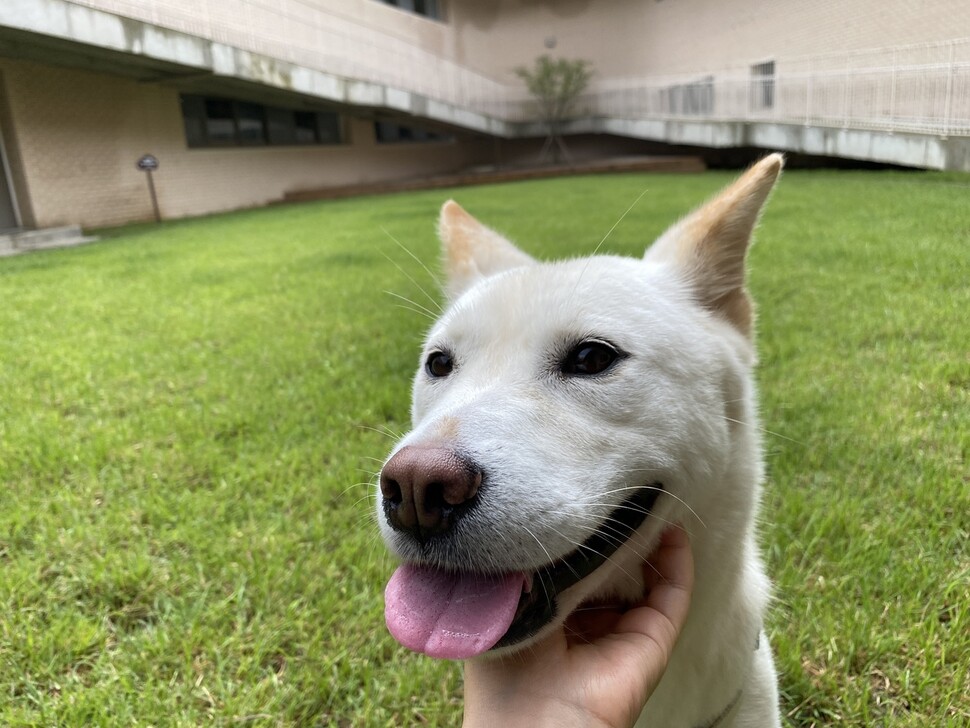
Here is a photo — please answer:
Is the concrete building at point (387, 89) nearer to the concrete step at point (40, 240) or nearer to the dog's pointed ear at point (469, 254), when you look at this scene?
the concrete step at point (40, 240)

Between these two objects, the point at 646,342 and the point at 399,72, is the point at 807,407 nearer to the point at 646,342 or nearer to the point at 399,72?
the point at 646,342

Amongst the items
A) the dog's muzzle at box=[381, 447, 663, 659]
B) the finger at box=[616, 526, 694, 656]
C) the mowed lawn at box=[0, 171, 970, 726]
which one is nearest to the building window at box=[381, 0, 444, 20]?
the mowed lawn at box=[0, 171, 970, 726]

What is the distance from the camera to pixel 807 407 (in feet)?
12.3

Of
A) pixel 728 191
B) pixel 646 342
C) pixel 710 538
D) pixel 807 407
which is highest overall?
pixel 728 191

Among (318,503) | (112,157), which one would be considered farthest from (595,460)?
(112,157)

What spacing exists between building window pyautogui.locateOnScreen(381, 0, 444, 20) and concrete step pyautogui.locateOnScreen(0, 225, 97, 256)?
20032 millimetres

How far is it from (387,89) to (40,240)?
1369 centimetres

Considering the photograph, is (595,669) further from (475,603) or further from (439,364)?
(439,364)

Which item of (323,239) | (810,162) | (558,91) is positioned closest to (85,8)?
(323,239)

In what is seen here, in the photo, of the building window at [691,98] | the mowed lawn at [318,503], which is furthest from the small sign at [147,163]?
the building window at [691,98]

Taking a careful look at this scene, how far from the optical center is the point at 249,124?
2261 centimetres

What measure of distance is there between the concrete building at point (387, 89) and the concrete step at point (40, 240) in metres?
2.40

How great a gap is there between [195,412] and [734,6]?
68.4ft

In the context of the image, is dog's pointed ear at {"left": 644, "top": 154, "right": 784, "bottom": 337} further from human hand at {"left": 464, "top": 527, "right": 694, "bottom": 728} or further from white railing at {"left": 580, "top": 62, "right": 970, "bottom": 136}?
white railing at {"left": 580, "top": 62, "right": 970, "bottom": 136}
